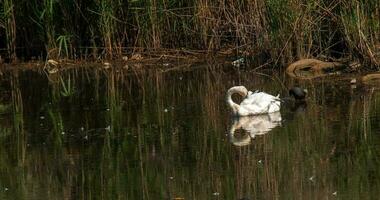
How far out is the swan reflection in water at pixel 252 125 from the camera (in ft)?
31.4

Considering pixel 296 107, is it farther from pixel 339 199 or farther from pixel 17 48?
pixel 17 48

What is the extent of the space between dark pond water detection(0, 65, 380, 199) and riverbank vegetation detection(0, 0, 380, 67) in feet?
2.98

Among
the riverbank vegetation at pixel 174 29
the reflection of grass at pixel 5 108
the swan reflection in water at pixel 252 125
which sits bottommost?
the reflection of grass at pixel 5 108

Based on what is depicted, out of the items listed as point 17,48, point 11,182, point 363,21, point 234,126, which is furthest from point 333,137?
point 17,48

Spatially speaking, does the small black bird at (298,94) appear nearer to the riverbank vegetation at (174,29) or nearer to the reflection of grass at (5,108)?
the riverbank vegetation at (174,29)

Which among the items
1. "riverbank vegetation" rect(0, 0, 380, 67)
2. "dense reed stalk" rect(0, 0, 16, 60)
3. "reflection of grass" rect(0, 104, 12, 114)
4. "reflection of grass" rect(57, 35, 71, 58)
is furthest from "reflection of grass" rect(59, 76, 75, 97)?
"dense reed stalk" rect(0, 0, 16, 60)

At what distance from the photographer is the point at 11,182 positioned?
833 centimetres

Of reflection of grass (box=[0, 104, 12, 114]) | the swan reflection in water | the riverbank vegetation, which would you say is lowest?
reflection of grass (box=[0, 104, 12, 114])

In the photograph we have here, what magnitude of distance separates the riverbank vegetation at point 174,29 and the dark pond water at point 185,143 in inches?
35.8

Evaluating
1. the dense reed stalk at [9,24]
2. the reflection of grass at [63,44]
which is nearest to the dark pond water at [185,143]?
the reflection of grass at [63,44]

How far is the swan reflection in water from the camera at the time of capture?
9586mm

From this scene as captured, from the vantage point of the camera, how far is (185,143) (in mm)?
9461

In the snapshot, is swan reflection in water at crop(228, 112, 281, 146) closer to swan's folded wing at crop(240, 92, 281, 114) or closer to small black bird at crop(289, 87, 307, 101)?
swan's folded wing at crop(240, 92, 281, 114)

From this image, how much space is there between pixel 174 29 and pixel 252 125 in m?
6.71
